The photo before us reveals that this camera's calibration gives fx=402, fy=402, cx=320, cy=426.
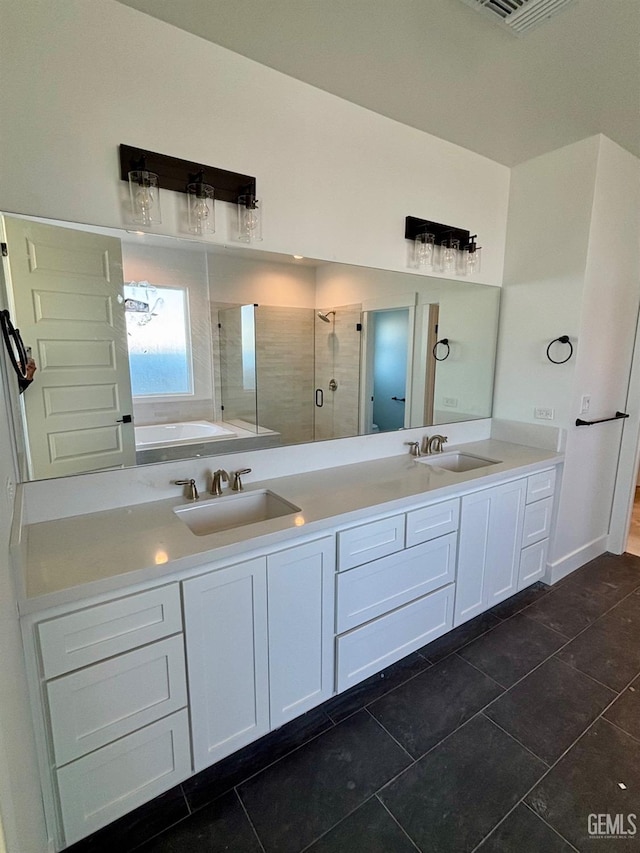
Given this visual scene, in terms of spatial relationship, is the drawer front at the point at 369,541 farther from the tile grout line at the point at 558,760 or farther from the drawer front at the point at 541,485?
the drawer front at the point at 541,485

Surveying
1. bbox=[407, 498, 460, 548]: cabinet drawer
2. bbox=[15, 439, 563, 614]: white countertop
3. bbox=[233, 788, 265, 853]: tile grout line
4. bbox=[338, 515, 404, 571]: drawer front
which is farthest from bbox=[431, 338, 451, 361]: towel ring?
bbox=[233, 788, 265, 853]: tile grout line

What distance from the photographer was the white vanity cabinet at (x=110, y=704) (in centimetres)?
108

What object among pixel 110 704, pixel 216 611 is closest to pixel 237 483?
pixel 216 611

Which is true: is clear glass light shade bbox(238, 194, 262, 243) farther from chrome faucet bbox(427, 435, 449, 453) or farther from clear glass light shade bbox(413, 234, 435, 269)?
chrome faucet bbox(427, 435, 449, 453)

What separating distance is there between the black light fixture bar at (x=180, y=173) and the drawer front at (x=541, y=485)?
2.12m

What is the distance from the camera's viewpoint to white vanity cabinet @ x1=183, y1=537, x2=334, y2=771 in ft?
4.27

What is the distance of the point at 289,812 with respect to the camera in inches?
52.7

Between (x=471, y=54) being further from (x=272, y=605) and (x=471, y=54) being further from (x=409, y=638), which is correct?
(x=409, y=638)

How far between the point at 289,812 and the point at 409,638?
2.67 ft

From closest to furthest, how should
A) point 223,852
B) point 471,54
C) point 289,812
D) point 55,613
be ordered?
point 55,613 → point 223,852 → point 289,812 → point 471,54

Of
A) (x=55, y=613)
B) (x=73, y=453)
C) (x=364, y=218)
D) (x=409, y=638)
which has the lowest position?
(x=409, y=638)

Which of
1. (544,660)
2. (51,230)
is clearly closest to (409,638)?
(544,660)

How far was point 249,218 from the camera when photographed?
172 cm
